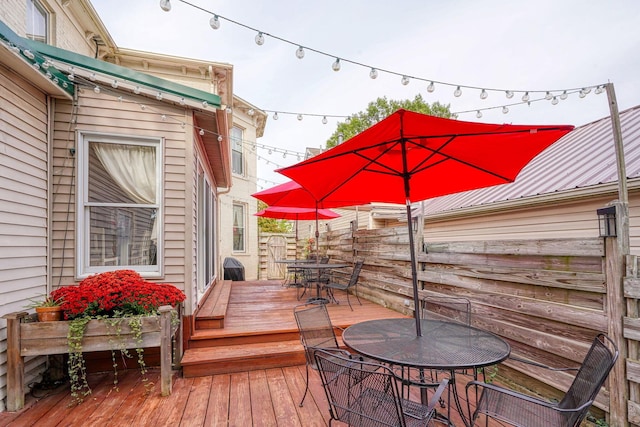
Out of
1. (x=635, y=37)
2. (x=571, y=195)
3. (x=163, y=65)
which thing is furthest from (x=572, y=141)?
(x=163, y=65)

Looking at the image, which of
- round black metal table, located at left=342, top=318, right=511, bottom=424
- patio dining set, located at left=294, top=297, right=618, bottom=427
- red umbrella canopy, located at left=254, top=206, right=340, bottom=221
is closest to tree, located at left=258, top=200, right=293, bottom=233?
red umbrella canopy, located at left=254, top=206, right=340, bottom=221

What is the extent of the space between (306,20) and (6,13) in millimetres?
4161

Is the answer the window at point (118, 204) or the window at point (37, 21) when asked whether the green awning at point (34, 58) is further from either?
the window at point (37, 21)

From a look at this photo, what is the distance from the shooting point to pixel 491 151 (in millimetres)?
2365

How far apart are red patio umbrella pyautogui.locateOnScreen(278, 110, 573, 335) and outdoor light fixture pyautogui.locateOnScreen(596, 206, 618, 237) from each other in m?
0.59

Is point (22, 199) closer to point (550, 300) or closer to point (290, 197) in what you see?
point (290, 197)

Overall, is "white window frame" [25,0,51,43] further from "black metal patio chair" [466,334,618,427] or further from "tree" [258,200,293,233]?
"tree" [258,200,293,233]

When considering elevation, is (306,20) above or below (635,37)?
above

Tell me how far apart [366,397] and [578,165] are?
6.65 m

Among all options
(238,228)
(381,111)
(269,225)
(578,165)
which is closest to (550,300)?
(578,165)

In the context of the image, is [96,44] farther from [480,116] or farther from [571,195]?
[571,195]

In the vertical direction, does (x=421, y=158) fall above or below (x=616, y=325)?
above

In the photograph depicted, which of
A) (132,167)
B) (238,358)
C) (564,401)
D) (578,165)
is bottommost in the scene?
(238,358)

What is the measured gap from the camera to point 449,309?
3.13 m
